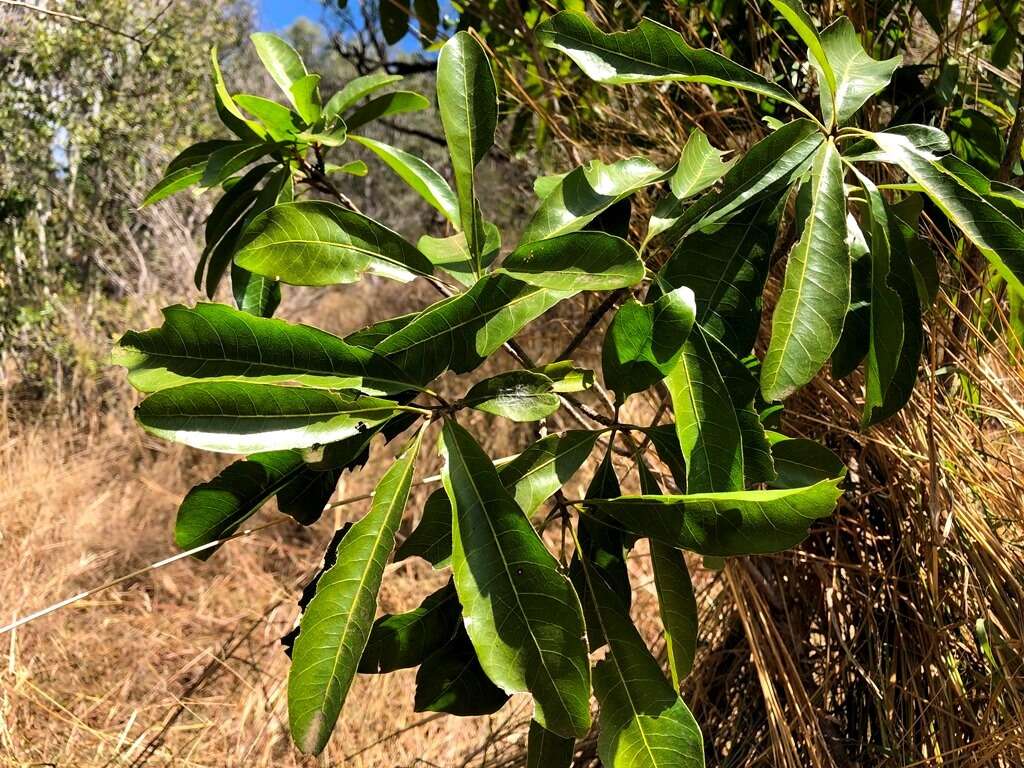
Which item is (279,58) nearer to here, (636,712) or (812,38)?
(812,38)

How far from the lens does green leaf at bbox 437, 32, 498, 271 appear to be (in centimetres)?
67

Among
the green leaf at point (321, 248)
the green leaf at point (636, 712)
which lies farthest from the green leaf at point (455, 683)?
the green leaf at point (321, 248)

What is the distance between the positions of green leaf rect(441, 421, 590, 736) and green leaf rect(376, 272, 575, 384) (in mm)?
90

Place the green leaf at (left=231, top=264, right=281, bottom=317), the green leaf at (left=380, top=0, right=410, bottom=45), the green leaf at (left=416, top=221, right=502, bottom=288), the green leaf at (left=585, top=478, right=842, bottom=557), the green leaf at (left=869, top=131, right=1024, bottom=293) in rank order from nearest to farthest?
the green leaf at (left=585, top=478, right=842, bottom=557) → the green leaf at (left=869, top=131, right=1024, bottom=293) → the green leaf at (left=416, top=221, right=502, bottom=288) → the green leaf at (left=231, top=264, right=281, bottom=317) → the green leaf at (left=380, top=0, right=410, bottom=45)

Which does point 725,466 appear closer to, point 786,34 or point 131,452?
point 786,34

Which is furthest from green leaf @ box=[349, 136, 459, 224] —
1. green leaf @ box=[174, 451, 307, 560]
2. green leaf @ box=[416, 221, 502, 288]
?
green leaf @ box=[174, 451, 307, 560]

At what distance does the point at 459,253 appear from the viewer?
0.75m

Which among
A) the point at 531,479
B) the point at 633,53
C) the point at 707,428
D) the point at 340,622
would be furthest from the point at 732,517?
the point at 633,53

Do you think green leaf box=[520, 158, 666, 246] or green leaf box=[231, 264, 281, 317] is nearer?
green leaf box=[520, 158, 666, 246]

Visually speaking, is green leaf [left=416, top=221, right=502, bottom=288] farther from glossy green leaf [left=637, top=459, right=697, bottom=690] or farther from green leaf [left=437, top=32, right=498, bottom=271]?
glossy green leaf [left=637, top=459, right=697, bottom=690]

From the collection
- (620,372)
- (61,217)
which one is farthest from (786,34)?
(61,217)

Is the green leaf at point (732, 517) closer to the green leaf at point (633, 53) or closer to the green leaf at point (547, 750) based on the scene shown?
the green leaf at point (547, 750)

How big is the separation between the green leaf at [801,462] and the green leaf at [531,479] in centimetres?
16

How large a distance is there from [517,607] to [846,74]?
1.74 ft
